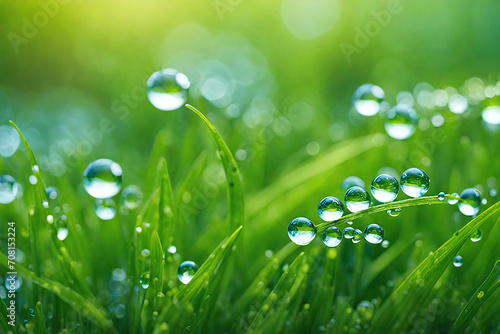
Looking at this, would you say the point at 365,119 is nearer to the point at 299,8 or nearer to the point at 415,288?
the point at 415,288

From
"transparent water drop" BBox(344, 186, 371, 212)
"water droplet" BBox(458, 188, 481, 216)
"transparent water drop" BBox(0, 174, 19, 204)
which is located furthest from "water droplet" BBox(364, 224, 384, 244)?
"transparent water drop" BBox(0, 174, 19, 204)

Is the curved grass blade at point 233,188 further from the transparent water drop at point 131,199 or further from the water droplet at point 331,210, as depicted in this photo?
the transparent water drop at point 131,199

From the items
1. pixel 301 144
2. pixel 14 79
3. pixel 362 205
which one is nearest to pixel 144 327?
pixel 362 205

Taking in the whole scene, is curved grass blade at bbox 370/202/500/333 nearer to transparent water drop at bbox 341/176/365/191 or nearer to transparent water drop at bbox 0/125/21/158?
transparent water drop at bbox 341/176/365/191

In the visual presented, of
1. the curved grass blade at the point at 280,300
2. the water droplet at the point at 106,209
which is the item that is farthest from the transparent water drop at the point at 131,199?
the curved grass blade at the point at 280,300

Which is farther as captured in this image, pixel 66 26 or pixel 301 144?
pixel 66 26
